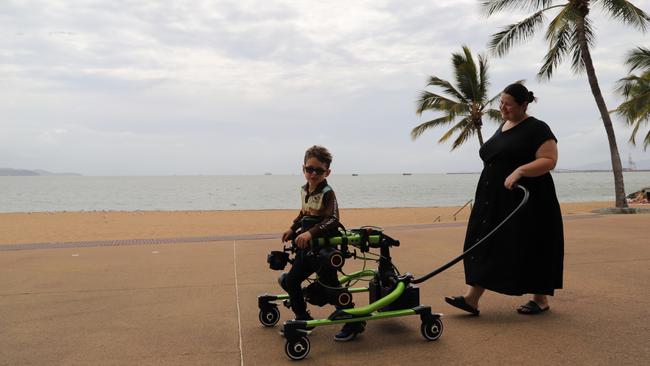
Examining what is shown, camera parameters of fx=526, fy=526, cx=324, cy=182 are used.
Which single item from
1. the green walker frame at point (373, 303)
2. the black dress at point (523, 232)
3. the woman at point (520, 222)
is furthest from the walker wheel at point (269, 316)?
the black dress at point (523, 232)

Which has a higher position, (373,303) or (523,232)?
(523,232)

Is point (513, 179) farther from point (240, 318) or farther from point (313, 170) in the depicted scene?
point (240, 318)

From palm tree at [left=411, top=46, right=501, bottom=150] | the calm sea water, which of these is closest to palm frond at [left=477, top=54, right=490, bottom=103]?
palm tree at [left=411, top=46, right=501, bottom=150]

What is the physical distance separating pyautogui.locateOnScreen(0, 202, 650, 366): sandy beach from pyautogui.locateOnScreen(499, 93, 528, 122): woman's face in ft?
5.04

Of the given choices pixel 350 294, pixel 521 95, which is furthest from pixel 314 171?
pixel 521 95

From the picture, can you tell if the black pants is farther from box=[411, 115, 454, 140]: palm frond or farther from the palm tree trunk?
box=[411, 115, 454, 140]: palm frond

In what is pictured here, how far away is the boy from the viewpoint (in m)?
3.39

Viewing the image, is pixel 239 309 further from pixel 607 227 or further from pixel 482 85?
pixel 482 85

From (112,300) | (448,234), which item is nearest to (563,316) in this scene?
(112,300)

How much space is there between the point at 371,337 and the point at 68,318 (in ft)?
7.97

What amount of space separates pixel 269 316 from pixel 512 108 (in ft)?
7.84

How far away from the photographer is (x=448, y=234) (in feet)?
30.9

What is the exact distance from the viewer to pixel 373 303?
11.5 ft

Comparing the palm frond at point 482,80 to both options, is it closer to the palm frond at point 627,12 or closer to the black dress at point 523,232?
the palm frond at point 627,12
